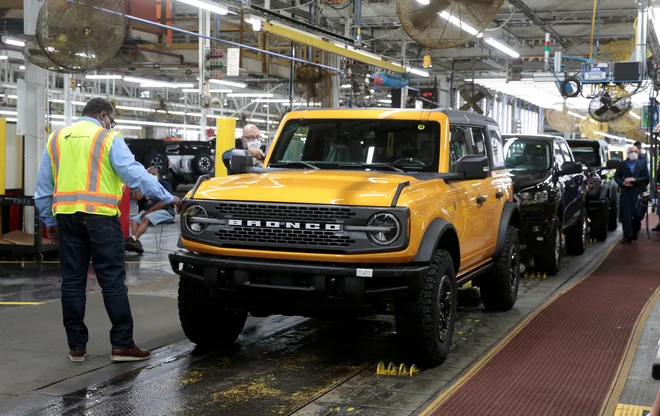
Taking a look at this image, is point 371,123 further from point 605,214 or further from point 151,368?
point 605,214

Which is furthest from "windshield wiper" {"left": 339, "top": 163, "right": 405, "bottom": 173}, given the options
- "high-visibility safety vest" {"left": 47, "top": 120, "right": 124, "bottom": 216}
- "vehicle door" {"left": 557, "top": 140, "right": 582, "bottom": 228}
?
"vehicle door" {"left": 557, "top": 140, "right": 582, "bottom": 228}

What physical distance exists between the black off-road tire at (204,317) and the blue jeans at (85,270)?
42cm

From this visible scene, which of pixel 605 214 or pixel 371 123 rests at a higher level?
pixel 371 123

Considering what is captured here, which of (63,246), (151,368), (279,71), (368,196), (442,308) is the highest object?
(279,71)

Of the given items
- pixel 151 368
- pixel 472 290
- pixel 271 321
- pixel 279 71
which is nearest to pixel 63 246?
pixel 151 368

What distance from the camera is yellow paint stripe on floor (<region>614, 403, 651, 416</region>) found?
4.81 meters

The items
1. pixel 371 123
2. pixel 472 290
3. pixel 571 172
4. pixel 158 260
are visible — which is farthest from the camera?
pixel 158 260

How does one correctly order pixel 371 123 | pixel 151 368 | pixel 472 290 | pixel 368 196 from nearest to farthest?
1. pixel 368 196
2. pixel 151 368
3. pixel 371 123
4. pixel 472 290

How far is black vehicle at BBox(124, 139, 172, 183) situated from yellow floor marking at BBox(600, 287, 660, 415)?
17642 mm

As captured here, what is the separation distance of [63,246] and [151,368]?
3.43 feet

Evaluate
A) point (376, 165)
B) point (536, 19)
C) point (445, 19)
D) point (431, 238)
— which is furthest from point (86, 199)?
point (536, 19)

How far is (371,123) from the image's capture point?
6812 mm

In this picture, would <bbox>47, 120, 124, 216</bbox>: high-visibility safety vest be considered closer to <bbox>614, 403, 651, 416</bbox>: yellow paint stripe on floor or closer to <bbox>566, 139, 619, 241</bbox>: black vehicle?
<bbox>614, 403, 651, 416</bbox>: yellow paint stripe on floor

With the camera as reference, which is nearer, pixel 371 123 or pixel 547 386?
pixel 547 386
